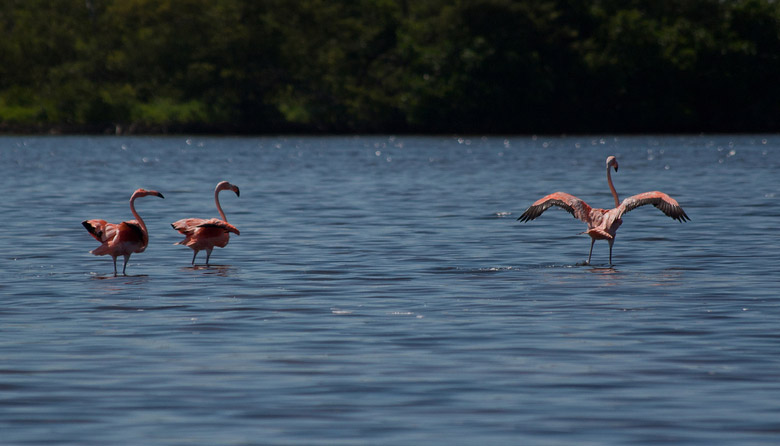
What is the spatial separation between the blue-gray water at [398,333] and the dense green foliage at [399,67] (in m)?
71.1

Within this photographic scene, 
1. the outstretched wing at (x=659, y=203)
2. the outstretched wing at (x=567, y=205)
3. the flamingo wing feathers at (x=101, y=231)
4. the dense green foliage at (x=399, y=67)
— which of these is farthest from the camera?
the dense green foliage at (x=399, y=67)

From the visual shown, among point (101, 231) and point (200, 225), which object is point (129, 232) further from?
point (200, 225)

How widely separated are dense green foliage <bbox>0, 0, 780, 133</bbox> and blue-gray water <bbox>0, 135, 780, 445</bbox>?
7111cm

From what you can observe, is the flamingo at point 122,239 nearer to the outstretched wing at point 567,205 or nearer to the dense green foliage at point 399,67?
the outstretched wing at point 567,205

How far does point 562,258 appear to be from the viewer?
1984 cm

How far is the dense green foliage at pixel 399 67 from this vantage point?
9931 cm

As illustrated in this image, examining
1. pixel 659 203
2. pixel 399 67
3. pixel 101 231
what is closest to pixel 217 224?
pixel 101 231

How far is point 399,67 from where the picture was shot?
106438 millimetres

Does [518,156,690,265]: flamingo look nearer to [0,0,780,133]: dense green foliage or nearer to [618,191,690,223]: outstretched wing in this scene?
[618,191,690,223]: outstretched wing

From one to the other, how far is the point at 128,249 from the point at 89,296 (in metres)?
1.92

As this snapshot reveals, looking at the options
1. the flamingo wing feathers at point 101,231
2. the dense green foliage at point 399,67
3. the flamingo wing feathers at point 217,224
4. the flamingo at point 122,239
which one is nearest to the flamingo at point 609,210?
the flamingo wing feathers at point 217,224

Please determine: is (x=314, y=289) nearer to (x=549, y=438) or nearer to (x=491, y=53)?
(x=549, y=438)

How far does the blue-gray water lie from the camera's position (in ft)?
29.1

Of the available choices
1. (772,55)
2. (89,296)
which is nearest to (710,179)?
(89,296)
